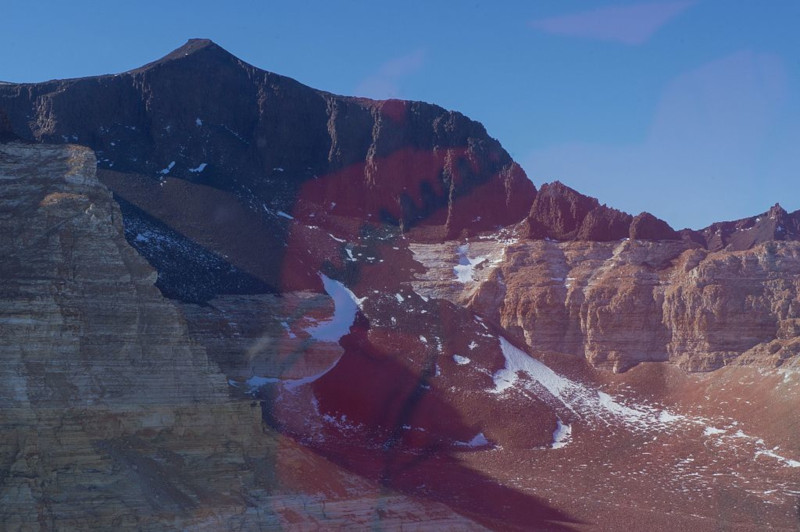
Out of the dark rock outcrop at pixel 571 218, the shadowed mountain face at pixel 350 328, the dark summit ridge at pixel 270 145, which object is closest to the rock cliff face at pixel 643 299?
the shadowed mountain face at pixel 350 328

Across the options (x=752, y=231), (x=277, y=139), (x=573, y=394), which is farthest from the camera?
(x=277, y=139)

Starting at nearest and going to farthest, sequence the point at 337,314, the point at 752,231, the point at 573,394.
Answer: the point at 573,394 < the point at 337,314 < the point at 752,231

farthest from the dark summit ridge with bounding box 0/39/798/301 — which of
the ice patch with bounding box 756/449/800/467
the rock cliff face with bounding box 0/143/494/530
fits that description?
the rock cliff face with bounding box 0/143/494/530

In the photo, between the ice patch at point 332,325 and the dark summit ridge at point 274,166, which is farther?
the dark summit ridge at point 274,166

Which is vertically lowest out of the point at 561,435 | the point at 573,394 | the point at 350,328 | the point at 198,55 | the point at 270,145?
the point at 561,435

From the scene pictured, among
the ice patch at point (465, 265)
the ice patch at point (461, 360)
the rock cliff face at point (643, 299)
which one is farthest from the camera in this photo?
the ice patch at point (465, 265)

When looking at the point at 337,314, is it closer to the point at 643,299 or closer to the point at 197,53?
the point at 643,299

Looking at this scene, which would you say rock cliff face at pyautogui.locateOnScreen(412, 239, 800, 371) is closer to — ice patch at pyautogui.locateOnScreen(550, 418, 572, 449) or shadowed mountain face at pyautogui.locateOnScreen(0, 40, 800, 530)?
shadowed mountain face at pyautogui.locateOnScreen(0, 40, 800, 530)

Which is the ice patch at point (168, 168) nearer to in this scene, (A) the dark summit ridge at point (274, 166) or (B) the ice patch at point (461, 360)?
(A) the dark summit ridge at point (274, 166)

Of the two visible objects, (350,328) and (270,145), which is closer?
(350,328)

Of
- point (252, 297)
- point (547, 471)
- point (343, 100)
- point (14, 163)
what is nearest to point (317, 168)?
point (343, 100)

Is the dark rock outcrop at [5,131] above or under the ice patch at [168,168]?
under

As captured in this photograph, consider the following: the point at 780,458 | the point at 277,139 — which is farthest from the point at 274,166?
the point at 780,458
